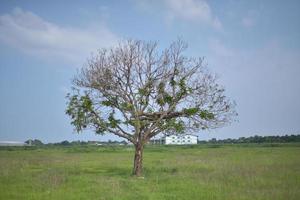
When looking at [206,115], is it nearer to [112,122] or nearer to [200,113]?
[200,113]

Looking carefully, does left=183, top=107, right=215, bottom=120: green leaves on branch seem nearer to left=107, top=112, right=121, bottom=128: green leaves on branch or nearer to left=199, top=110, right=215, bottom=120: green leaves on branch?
left=199, top=110, right=215, bottom=120: green leaves on branch

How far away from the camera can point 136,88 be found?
29109mm

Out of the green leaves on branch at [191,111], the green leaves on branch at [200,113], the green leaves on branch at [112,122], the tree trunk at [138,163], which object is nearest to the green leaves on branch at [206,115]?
the green leaves on branch at [200,113]

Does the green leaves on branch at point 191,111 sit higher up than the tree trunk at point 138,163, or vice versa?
the green leaves on branch at point 191,111

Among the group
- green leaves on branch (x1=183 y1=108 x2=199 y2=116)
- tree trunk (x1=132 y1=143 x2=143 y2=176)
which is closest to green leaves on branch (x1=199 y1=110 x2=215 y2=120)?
green leaves on branch (x1=183 y1=108 x2=199 y2=116)

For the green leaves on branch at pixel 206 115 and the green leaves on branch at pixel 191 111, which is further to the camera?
the green leaves on branch at pixel 206 115

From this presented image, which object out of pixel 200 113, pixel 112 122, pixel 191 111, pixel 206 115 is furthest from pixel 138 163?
pixel 206 115

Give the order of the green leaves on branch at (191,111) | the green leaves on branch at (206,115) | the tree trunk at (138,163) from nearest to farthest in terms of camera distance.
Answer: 1. the tree trunk at (138,163)
2. the green leaves on branch at (191,111)
3. the green leaves on branch at (206,115)

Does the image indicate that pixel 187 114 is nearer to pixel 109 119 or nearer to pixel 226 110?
pixel 226 110

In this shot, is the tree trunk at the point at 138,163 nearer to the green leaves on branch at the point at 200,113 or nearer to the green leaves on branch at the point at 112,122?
the green leaves on branch at the point at 112,122

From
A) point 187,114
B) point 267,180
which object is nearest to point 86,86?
point 187,114

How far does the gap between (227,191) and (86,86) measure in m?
14.4

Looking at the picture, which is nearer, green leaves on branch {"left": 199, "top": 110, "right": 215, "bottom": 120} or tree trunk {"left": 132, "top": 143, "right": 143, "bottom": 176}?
tree trunk {"left": 132, "top": 143, "right": 143, "bottom": 176}

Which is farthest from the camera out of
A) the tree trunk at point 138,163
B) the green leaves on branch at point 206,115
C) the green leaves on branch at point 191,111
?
the green leaves on branch at point 206,115
